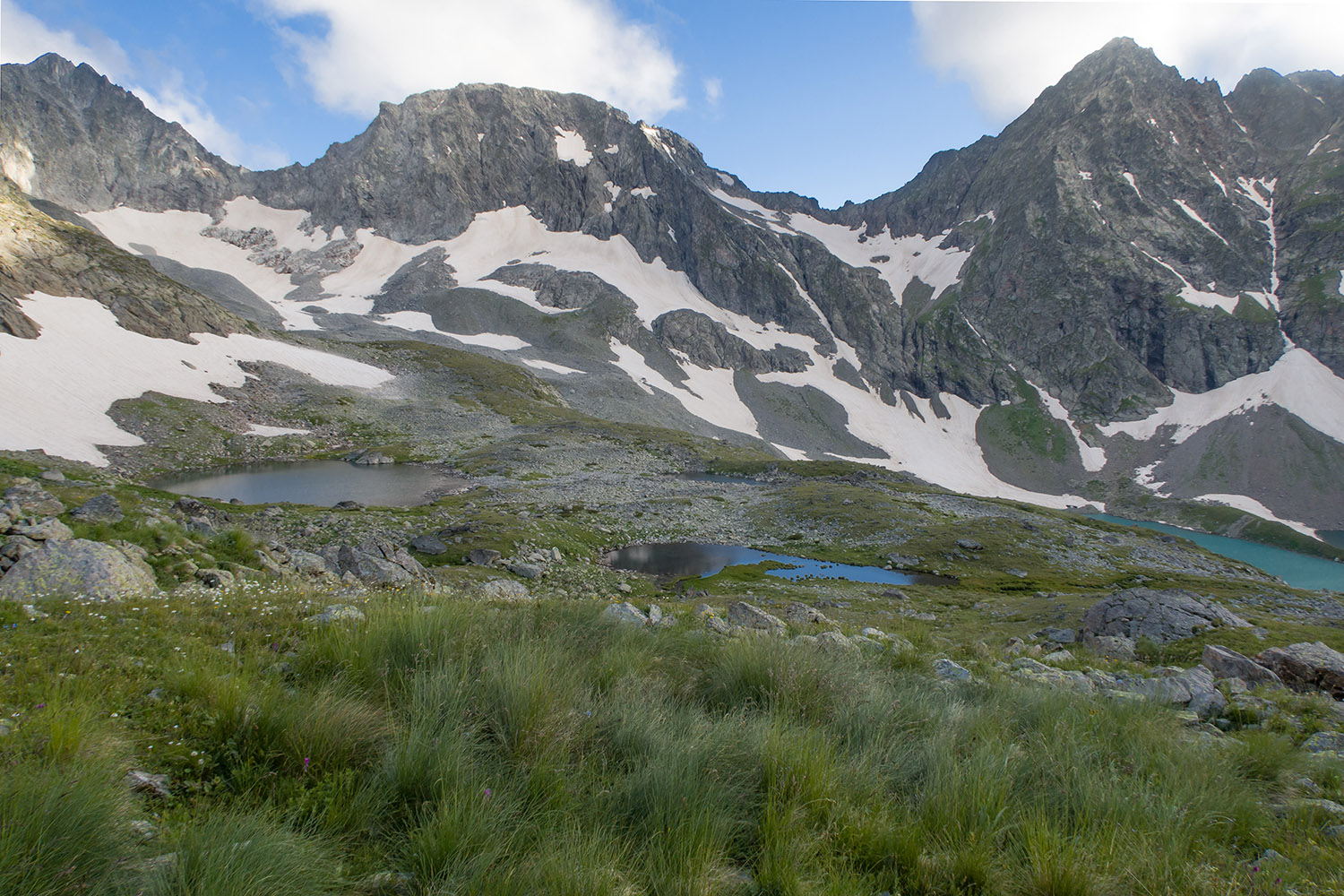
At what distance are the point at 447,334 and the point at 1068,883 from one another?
132m

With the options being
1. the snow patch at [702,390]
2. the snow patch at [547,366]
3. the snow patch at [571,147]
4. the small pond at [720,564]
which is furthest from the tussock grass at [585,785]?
the snow patch at [571,147]

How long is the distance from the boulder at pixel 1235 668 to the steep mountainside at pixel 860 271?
100m

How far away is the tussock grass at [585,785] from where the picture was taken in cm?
268

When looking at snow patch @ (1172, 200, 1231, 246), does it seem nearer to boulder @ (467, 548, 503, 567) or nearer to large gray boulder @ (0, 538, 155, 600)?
boulder @ (467, 548, 503, 567)

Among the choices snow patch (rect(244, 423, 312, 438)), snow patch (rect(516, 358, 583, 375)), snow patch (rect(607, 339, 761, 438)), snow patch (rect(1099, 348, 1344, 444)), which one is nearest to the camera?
snow patch (rect(244, 423, 312, 438))

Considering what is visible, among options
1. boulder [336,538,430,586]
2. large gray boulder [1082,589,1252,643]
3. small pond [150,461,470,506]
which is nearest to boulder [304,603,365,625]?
boulder [336,538,430,586]

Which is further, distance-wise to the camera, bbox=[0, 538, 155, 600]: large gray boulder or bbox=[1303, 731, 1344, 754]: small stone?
bbox=[0, 538, 155, 600]: large gray boulder

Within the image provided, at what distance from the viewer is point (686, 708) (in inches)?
193

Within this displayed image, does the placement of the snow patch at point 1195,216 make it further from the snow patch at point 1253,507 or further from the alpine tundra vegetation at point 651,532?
the snow patch at point 1253,507

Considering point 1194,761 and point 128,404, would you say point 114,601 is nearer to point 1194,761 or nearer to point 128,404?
point 1194,761

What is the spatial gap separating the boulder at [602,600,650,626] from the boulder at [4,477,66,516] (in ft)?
33.9

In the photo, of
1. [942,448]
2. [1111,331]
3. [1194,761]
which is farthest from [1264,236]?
[1194,761]

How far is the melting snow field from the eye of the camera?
41.9 metres

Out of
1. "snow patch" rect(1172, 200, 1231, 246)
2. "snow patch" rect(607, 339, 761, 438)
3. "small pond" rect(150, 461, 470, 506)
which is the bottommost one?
"small pond" rect(150, 461, 470, 506)
